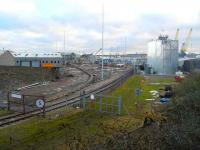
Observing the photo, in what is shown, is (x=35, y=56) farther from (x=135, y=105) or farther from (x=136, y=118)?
(x=136, y=118)

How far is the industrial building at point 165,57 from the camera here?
102625 millimetres

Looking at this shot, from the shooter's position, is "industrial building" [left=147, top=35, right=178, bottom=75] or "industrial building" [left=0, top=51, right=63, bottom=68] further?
"industrial building" [left=147, top=35, right=178, bottom=75]

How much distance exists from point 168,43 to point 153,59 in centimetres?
765

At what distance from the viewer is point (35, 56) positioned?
117 meters

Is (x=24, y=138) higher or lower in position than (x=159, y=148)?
lower

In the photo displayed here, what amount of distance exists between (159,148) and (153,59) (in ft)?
321

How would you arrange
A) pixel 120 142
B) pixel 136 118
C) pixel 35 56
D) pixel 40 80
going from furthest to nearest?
pixel 35 56, pixel 40 80, pixel 136 118, pixel 120 142

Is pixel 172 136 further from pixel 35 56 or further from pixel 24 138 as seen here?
pixel 35 56

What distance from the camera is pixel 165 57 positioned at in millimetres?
102812

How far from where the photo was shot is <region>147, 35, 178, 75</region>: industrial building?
337 ft

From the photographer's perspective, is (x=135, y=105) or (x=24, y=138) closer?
(x=24, y=138)

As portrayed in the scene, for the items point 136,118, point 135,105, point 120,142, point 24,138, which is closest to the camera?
point 120,142

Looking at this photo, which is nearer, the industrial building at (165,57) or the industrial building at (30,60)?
the industrial building at (30,60)

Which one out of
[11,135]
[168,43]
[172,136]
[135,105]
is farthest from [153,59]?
[172,136]
